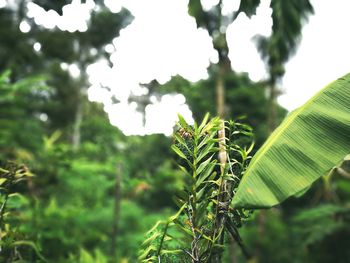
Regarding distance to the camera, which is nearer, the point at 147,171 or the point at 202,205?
the point at 202,205

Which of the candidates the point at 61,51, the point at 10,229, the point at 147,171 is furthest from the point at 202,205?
the point at 61,51

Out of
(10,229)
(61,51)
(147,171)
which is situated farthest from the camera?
(61,51)

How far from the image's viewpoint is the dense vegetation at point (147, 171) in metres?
2.04

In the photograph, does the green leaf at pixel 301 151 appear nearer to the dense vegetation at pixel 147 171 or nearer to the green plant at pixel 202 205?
the dense vegetation at pixel 147 171

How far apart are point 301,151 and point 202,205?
1.96 feet

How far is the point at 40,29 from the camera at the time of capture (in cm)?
1522

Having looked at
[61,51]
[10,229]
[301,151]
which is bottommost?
[10,229]

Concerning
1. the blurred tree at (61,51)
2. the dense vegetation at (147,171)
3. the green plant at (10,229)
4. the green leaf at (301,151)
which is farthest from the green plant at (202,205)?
the blurred tree at (61,51)

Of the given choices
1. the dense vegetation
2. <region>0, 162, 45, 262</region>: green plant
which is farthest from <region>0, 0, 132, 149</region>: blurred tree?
<region>0, 162, 45, 262</region>: green plant

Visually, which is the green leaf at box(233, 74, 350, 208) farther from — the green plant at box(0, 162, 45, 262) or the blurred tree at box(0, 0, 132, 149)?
the blurred tree at box(0, 0, 132, 149)

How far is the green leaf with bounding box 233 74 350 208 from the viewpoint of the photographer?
176 centimetres

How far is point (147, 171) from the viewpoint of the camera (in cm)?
777

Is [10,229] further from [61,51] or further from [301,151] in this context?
[61,51]

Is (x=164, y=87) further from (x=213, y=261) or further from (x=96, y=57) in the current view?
(x=213, y=261)
